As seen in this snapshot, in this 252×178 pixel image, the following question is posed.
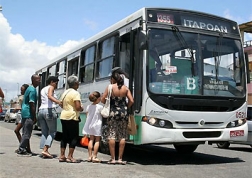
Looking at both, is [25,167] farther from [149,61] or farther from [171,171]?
[149,61]

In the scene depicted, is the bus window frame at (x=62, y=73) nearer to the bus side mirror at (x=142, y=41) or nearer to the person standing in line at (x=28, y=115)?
the person standing in line at (x=28, y=115)

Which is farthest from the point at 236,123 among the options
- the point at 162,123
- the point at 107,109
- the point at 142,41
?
the point at 107,109

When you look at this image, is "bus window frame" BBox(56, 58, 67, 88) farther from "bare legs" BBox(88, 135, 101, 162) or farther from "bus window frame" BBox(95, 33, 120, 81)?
"bare legs" BBox(88, 135, 101, 162)

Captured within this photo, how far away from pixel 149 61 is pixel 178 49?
0.74 metres

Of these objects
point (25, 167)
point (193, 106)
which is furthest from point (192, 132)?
point (25, 167)

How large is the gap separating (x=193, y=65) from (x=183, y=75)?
0.36 meters

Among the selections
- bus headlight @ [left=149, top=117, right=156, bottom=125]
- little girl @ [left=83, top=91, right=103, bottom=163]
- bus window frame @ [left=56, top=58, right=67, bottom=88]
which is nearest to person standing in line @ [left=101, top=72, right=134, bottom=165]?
little girl @ [left=83, top=91, right=103, bottom=163]

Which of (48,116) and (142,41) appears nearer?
(142,41)

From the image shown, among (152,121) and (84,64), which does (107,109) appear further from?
(84,64)

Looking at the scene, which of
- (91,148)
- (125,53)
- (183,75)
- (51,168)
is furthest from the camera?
(125,53)

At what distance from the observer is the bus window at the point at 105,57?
950 centimetres

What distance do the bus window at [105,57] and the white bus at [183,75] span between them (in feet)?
1.34

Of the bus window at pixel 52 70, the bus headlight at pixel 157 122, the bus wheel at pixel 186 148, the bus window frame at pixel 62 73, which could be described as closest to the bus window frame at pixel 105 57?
the bus headlight at pixel 157 122

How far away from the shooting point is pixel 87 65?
11.2 metres
